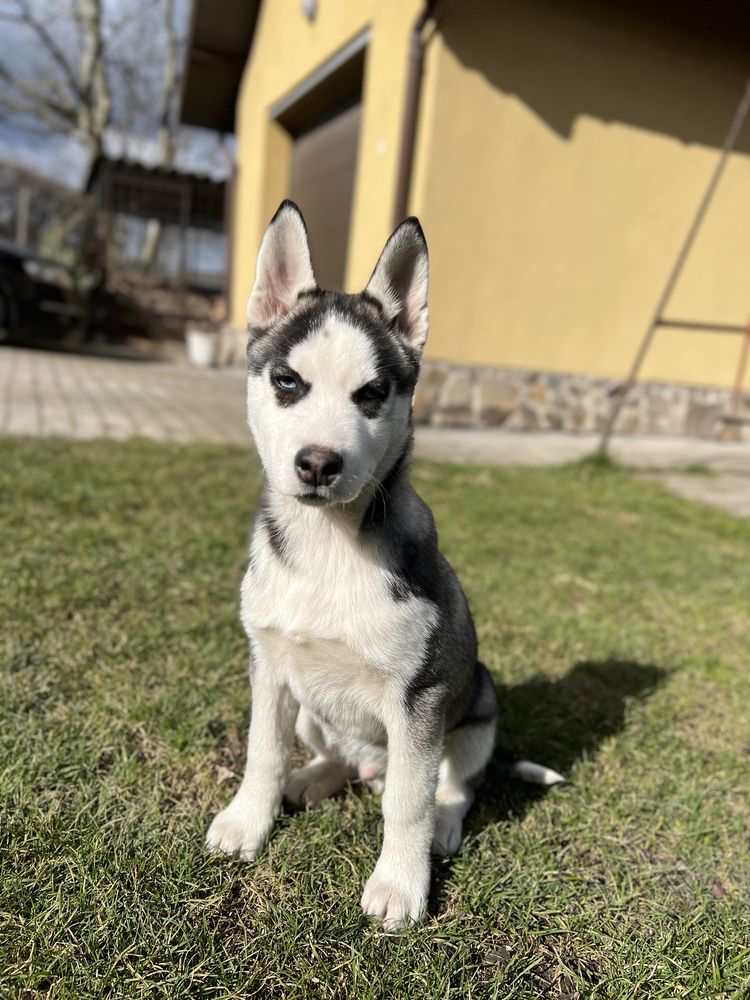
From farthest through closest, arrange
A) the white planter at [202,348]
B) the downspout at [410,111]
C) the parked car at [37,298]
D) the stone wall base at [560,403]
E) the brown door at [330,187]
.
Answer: the white planter at [202,348] → the parked car at [37,298] → the brown door at [330,187] → the stone wall base at [560,403] → the downspout at [410,111]

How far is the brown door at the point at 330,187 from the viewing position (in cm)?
1038

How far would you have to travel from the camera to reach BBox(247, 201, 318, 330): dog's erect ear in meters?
2.01

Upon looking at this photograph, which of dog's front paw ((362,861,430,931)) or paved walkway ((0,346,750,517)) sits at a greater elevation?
paved walkway ((0,346,750,517))

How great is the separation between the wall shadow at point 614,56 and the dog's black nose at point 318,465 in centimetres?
802

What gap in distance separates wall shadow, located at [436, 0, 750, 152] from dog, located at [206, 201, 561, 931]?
742 cm

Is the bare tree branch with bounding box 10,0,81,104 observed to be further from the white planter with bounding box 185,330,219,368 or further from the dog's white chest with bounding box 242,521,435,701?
the dog's white chest with bounding box 242,521,435,701

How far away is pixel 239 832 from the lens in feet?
6.78

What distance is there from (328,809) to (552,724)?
1.17m

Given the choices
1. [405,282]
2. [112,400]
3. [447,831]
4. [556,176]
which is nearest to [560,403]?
[556,176]

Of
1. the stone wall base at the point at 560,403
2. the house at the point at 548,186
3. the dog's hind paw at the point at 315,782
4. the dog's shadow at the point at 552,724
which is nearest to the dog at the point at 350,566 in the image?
the dog's hind paw at the point at 315,782

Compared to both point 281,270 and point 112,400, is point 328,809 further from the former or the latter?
point 112,400

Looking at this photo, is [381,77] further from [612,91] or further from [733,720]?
[733,720]

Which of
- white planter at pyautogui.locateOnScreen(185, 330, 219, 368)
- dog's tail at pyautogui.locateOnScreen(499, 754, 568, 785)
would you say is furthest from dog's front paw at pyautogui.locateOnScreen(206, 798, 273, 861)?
white planter at pyautogui.locateOnScreen(185, 330, 219, 368)

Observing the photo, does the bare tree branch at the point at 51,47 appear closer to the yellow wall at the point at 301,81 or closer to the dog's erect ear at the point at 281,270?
the yellow wall at the point at 301,81
